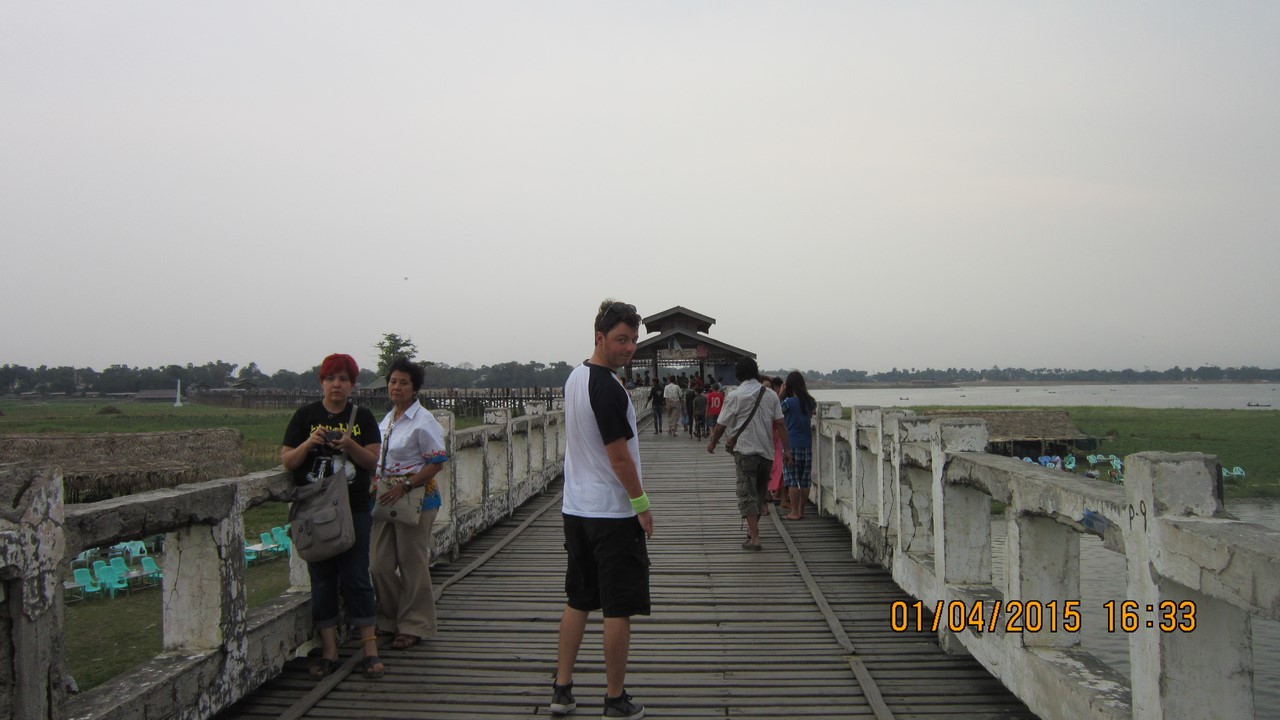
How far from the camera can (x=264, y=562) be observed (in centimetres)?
1222

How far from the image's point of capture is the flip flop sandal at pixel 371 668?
3.99m

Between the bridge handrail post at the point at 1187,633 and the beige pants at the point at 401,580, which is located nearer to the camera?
the bridge handrail post at the point at 1187,633

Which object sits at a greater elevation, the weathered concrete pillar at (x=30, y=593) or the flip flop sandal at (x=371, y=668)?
the weathered concrete pillar at (x=30, y=593)

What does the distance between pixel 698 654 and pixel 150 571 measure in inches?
366

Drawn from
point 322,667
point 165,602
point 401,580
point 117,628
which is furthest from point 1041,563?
point 117,628

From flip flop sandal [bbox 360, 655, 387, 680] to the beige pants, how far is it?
442 millimetres

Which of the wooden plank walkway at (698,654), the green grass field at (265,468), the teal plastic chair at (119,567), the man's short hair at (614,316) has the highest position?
the man's short hair at (614,316)

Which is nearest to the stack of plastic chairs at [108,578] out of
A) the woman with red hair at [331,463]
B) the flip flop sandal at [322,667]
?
the woman with red hair at [331,463]

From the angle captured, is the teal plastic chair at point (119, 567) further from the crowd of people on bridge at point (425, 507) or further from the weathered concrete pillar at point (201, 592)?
the weathered concrete pillar at point (201, 592)

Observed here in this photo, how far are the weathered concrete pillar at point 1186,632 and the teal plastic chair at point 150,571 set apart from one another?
37.8 ft

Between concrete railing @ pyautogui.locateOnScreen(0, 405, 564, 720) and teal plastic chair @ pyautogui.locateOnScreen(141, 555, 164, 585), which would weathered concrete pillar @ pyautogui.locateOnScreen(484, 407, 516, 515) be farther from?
teal plastic chair @ pyautogui.locateOnScreen(141, 555, 164, 585)

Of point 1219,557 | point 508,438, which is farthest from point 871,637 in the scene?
point 508,438
